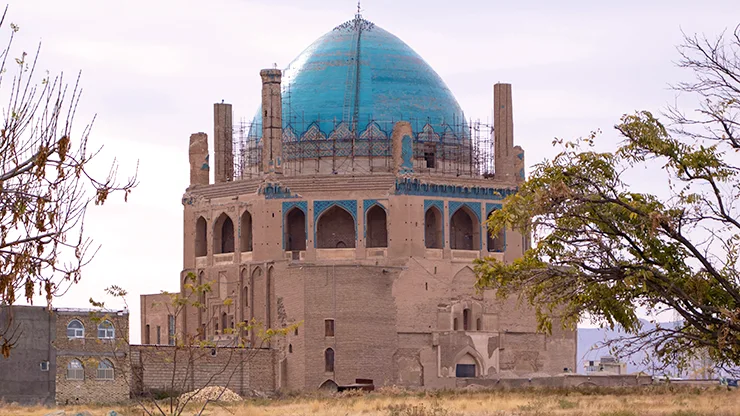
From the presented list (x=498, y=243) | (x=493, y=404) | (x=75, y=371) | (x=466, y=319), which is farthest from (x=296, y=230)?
(x=493, y=404)

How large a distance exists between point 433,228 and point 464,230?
1.51 metres

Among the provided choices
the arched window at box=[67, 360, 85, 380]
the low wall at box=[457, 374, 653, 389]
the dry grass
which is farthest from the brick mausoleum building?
the arched window at box=[67, 360, 85, 380]

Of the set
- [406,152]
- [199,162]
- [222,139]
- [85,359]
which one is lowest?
[85,359]

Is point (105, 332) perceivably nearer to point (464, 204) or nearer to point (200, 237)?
point (200, 237)

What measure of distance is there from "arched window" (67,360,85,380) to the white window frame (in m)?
0.47

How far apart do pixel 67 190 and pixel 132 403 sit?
25970 mm

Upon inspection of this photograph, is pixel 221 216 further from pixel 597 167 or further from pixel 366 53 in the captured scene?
pixel 597 167

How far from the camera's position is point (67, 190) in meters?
13.5

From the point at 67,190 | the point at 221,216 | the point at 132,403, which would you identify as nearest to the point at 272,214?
the point at 221,216

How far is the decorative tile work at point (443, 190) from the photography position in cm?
5025

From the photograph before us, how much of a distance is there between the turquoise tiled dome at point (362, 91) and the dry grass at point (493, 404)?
13.0 meters

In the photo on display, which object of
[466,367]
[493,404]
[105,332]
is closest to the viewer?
[493,404]

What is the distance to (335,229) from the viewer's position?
170ft

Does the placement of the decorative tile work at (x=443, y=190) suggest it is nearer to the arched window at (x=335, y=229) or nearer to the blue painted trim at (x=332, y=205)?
the blue painted trim at (x=332, y=205)
